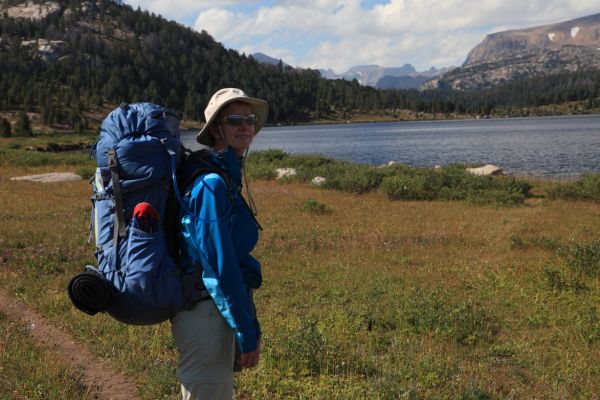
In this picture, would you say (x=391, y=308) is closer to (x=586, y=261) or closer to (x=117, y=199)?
(x=586, y=261)

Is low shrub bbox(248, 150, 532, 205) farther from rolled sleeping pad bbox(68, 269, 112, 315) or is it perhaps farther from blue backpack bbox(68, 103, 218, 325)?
rolled sleeping pad bbox(68, 269, 112, 315)

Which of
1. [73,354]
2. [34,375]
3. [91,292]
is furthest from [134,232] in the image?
[73,354]

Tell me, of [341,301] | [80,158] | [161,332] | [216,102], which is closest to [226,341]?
[216,102]

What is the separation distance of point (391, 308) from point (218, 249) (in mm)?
6087

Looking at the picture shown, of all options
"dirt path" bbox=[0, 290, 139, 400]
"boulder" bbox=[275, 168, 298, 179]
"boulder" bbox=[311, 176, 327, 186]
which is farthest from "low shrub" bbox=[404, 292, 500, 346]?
"boulder" bbox=[275, 168, 298, 179]

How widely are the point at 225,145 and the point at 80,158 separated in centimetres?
4289

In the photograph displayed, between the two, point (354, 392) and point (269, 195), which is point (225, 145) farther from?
point (269, 195)

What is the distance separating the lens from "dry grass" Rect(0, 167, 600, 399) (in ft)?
20.2

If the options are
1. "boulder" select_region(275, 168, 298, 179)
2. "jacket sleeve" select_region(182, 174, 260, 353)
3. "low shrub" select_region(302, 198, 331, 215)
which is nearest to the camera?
"jacket sleeve" select_region(182, 174, 260, 353)

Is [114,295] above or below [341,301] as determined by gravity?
above

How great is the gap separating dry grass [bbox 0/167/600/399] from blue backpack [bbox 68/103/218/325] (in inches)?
110

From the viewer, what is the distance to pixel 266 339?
7199 millimetres

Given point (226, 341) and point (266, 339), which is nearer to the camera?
point (226, 341)

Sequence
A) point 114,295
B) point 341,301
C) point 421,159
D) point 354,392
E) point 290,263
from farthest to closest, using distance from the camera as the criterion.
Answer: point 421,159 < point 290,263 < point 341,301 < point 354,392 < point 114,295
